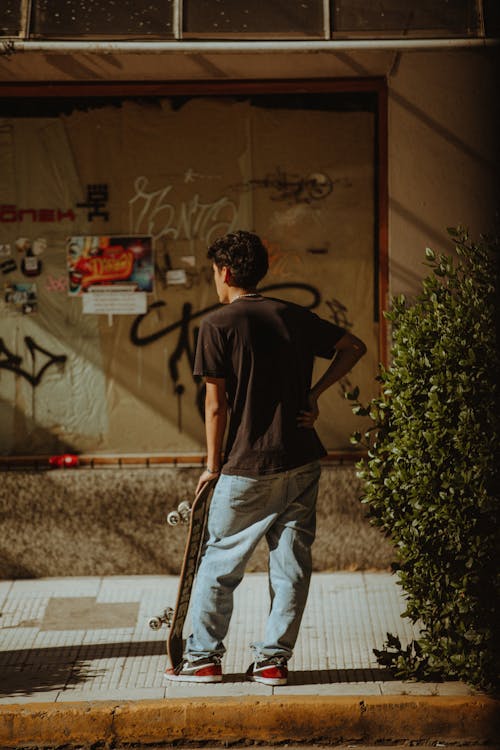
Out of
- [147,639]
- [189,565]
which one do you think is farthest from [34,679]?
[189,565]

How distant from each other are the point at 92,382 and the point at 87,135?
1.63 metres

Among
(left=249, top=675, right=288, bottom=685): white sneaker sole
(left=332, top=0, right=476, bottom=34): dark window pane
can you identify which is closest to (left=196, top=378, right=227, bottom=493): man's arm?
(left=249, top=675, right=288, bottom=685): white sneaker sole

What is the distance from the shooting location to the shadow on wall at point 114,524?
700 centimetres

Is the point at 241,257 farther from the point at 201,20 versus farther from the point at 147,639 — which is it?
the point at 201,20

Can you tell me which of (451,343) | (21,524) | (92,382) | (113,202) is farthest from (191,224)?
(451,343)

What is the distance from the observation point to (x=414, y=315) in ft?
16.3

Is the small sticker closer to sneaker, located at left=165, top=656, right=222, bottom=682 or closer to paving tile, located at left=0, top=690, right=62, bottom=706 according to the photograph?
sneaker, located at left=165, top=656, right=222, bottom=682

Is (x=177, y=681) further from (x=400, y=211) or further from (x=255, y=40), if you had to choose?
(x=255, y=40)

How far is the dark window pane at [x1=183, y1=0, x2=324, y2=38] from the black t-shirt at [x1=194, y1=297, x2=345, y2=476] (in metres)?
2.42

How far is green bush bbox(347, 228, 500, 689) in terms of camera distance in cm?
473

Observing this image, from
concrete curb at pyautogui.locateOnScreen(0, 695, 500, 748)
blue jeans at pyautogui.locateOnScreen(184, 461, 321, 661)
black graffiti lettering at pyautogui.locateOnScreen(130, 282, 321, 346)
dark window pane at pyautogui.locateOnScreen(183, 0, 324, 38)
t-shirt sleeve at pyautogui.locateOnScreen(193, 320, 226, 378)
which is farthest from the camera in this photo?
black graffiti lettering at pyautogui.locateOnScreen(130, 282, 321, 346)

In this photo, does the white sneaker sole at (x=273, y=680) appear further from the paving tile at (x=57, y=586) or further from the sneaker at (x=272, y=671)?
the paving tile at (x=57, y=586)

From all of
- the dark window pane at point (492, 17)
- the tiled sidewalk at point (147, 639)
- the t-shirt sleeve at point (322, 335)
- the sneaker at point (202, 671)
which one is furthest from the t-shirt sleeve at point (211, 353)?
the dark window pane at point (492, 17)

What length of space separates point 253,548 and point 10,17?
148 inches
